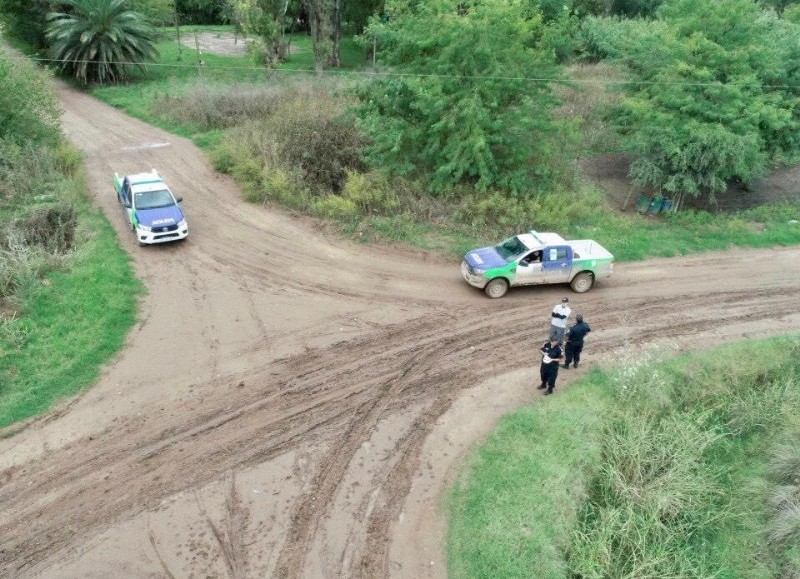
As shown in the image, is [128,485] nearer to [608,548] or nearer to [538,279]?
[608,548]

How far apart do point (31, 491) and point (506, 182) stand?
16.5m

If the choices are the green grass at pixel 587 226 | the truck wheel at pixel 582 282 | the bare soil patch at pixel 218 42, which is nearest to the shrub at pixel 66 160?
the green grass at pixel 587 226

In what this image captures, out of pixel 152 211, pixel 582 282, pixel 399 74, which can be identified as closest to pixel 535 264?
pixel 582 282

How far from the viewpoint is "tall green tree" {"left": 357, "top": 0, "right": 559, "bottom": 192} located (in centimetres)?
1980

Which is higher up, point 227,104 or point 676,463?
point 227,104

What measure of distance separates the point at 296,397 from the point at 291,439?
1284mm

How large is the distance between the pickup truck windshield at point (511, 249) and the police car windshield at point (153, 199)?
1083cm

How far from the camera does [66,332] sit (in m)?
14.9

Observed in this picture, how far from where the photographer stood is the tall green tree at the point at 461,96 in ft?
65.0

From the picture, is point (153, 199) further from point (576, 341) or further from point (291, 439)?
point (576, 341)

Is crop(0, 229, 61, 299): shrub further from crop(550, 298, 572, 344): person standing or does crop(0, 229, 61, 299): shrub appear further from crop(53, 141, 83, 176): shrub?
crop(550, 298, 572, 344): person standing

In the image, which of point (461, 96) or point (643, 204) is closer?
point (461, 96)

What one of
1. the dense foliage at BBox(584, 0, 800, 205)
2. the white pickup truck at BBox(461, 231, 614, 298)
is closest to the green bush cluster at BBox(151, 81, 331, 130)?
the dense foliage at BBox(584, 0, 800, 205)

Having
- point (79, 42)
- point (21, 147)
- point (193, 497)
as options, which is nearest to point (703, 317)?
point (193, 497)
